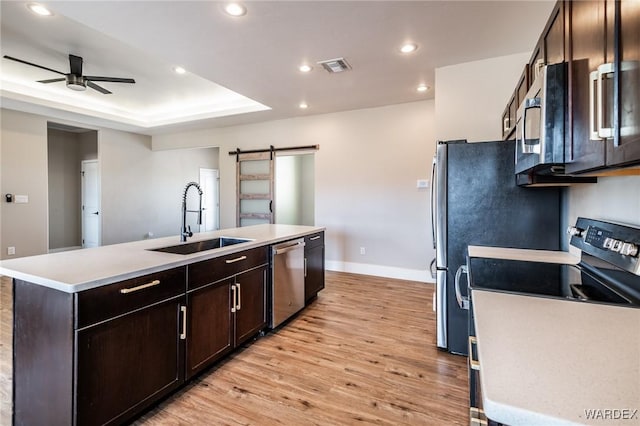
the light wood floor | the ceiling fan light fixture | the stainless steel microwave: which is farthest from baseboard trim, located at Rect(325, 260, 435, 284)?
the ceiling fan light fixture

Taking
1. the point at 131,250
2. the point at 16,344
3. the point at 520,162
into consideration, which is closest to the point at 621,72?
the point at 520,162

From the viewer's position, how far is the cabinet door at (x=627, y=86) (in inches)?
26.1

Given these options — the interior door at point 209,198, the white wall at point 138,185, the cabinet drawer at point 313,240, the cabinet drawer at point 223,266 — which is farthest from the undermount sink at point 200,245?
the interior door at point 209,198

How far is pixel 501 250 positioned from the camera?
2135 mm

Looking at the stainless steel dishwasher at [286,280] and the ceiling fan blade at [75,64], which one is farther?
the ceiling fan blade at [75,64]

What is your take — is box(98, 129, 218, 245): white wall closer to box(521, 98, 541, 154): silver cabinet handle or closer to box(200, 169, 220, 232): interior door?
box(200, 169, 220, 232): interior door

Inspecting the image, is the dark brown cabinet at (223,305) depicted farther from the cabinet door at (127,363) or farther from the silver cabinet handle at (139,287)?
the silver cabinet handle at (139,287)

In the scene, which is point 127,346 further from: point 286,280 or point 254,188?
point 254,188

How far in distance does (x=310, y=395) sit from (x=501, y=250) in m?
1.62

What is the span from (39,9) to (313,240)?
3211mm

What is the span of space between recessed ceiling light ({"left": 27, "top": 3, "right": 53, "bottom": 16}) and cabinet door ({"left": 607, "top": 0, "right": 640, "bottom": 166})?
370 centimetres

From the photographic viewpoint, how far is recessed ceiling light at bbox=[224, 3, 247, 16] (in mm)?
2230

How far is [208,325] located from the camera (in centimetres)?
206

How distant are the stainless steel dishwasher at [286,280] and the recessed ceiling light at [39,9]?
9.19 feet
